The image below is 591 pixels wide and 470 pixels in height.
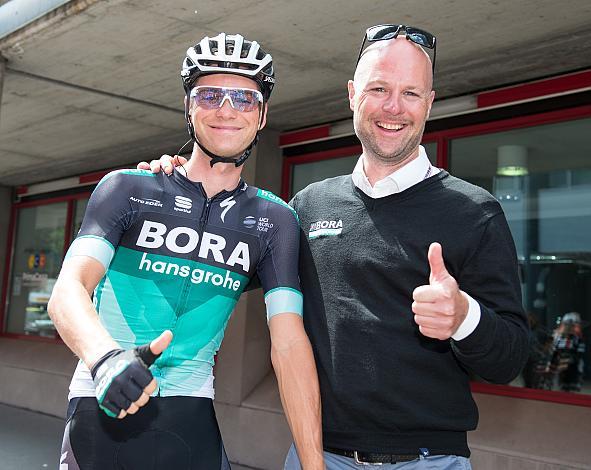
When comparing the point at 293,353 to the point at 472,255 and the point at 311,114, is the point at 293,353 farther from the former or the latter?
the point at 311,114

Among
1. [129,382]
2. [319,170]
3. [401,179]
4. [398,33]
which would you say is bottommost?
[129,382]

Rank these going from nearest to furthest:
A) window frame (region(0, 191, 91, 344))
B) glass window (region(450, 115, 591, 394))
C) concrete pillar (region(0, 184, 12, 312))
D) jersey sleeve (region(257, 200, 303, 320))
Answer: jersey sleeve (region(257, 200, 303, 320)) < glass window (region(450, 115, 591, 394)) < window frame (region(0, 191, 91, 344)) < concrete pillar (region(0, 184, 12, 312))

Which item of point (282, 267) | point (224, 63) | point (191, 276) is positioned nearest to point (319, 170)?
point (224, 63)

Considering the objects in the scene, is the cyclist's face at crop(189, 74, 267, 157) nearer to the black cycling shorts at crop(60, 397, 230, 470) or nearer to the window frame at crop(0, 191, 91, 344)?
the black cycling shorts at crop(60, 397, 230, 470)

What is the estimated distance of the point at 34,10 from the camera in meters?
5.12

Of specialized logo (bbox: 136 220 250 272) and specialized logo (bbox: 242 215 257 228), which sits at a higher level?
specialized logo (bbox: 242 215 257 228)

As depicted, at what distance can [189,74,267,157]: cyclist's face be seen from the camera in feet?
7.95

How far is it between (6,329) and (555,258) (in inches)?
393

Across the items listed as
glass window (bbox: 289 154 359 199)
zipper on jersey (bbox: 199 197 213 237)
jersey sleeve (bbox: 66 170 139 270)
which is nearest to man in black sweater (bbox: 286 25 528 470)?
zipper on jersey (bbox: 199 197 213 237)

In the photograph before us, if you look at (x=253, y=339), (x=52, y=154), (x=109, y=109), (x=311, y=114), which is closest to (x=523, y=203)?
(x=311, y=114)

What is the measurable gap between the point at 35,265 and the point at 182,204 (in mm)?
10802

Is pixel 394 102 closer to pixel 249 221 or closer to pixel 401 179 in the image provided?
pixel 401 179

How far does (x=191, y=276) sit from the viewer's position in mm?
2287

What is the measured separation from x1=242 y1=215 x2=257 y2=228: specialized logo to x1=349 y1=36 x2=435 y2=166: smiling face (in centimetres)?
45
